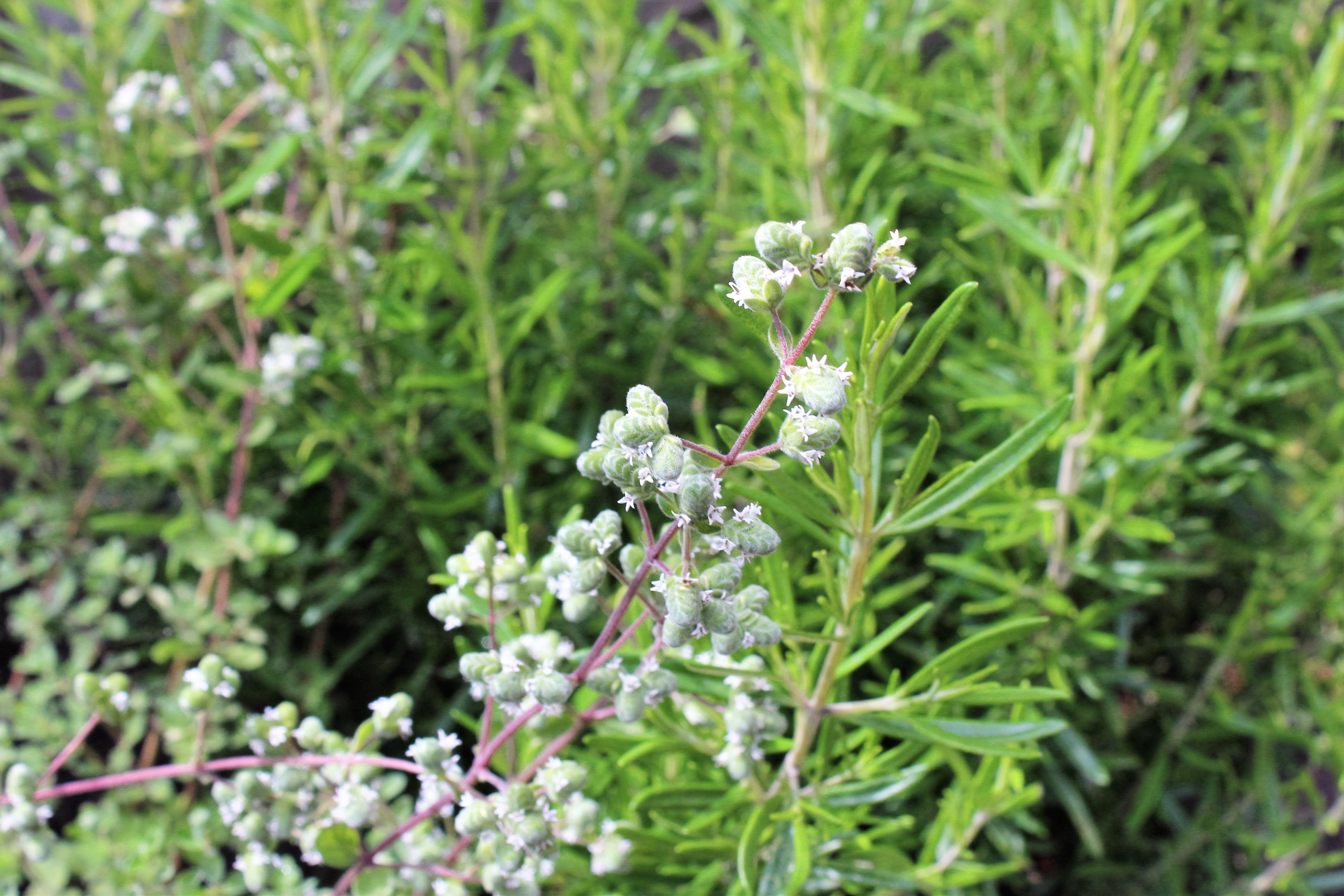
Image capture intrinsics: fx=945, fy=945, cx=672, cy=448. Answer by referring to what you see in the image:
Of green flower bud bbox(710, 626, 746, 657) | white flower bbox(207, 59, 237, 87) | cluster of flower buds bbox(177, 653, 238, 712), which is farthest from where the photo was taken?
white flower bbox(207, 59, 237, 87)

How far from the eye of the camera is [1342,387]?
1.16 metres

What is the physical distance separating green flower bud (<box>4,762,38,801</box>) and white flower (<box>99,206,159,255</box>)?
0.66 m

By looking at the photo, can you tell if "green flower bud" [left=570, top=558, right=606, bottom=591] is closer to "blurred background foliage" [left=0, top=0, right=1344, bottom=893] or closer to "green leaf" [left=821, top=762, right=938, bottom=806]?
"green leaf" [left=821, top=762, right=938, bottom=806]

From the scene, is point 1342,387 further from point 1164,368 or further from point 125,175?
point 125,175

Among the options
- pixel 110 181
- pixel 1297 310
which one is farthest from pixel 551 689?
pixel 110 181

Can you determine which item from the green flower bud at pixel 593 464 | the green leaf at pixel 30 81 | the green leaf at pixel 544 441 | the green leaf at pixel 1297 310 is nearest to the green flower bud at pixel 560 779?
the green flower bud at pixel 593 464

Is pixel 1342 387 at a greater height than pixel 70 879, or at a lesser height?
greater

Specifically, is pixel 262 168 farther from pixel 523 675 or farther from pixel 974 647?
pixel 974 647

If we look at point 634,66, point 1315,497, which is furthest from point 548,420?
point 1315,497

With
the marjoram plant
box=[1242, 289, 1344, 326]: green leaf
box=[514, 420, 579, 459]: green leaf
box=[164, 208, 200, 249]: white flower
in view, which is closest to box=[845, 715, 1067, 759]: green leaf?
the marjoram plant

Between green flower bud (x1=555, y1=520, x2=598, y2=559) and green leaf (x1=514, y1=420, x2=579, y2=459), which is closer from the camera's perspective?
green flower bud (x1=555, y1=520, x2=598, y2=559)

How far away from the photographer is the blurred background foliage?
1005mm

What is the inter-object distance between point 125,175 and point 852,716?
1208 mm

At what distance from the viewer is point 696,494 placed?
44 centimetres
